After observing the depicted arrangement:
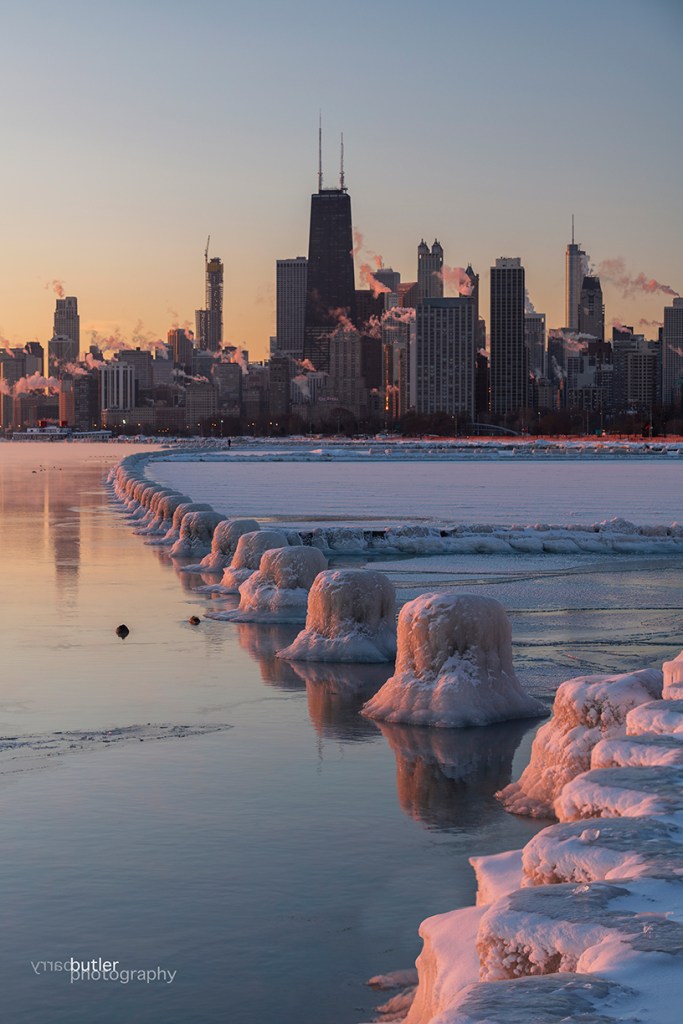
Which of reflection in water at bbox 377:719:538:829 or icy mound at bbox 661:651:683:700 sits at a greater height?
icy mound at bbox 661:651:683:700

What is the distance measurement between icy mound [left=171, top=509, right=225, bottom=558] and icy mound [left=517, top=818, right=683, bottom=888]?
83.7ft

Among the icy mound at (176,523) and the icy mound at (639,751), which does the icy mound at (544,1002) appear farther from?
the icy mound at (176,523)

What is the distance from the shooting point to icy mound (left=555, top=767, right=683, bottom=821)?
757 cm

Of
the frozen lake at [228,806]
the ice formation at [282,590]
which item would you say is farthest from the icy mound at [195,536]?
Answer: the ice formation at [282,590]

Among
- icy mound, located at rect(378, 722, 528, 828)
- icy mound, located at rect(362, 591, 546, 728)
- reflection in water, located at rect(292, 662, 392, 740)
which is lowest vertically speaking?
icy mound, located at rect(378, 722, 528, 828)

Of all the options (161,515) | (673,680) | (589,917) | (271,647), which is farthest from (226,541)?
(589,917)

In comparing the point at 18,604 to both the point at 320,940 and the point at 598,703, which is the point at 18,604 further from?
the point at 320,940

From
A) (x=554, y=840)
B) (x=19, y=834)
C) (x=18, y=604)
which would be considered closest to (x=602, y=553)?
(x=18, y=604)

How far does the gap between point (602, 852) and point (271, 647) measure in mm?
12606

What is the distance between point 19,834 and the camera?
10242 millimetres

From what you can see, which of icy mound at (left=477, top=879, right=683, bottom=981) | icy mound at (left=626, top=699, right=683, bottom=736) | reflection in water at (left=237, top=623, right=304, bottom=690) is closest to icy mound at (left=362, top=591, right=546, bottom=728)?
reflection in water at (left=237, top=623, right=304, bottom=690)

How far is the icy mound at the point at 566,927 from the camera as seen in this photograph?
17.5 feet

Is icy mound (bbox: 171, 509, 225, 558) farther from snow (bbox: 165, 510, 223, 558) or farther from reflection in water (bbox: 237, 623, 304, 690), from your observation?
reflection in water (bbox: 237, 623, 304, 690)

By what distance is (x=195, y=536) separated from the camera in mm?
32875
